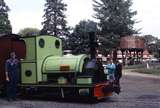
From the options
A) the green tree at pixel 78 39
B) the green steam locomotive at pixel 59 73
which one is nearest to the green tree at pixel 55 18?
the green tree at pixel 78 39

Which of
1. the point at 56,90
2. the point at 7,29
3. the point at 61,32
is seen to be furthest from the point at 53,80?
the point at 61,32

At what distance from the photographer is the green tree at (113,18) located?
237ft

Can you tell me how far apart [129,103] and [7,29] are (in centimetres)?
5273

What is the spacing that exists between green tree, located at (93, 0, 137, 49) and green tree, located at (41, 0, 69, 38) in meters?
5.37

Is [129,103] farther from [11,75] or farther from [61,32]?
[61,32]

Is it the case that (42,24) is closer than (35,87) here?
No

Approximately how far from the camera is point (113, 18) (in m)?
72.8

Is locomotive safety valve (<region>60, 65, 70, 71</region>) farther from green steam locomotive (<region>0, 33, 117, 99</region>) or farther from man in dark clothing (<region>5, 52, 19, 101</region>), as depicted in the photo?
man in dark clothing (<region>5, 52, 19, 101</region>)

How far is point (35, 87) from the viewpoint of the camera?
17.6 meters

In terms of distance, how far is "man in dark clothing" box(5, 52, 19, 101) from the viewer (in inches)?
677

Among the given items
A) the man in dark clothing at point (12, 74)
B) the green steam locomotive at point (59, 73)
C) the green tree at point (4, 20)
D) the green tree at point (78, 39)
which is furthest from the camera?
the green tree at point (78, 39)

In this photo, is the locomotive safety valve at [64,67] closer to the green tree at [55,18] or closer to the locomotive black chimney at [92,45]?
the locomotive black chimney at [92,45]

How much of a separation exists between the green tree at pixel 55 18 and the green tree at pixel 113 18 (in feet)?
17.6

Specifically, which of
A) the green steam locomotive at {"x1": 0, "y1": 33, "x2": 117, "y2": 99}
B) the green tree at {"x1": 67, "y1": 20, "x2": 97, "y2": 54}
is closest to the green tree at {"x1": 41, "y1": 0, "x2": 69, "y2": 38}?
the green tree at {"x1": 67, "y1": 20, "x2": 97, "y2": 54}
